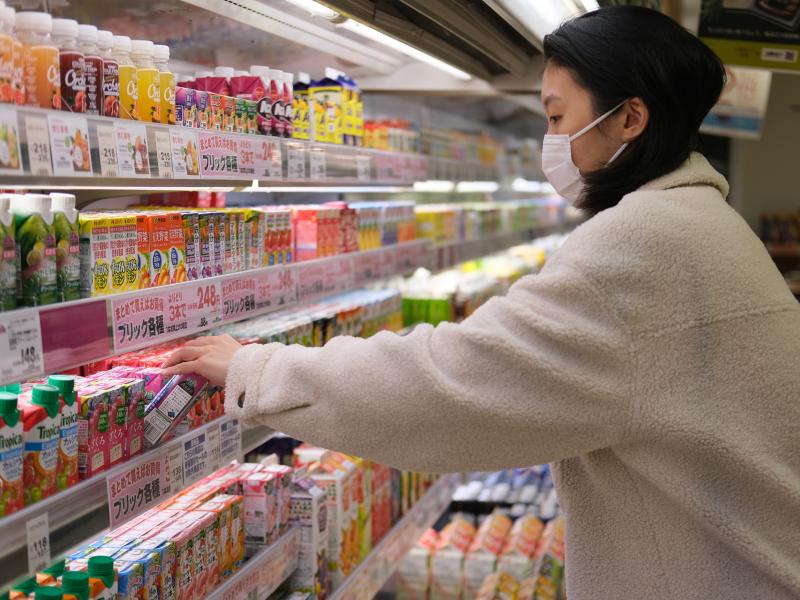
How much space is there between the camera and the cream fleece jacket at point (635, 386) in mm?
1445

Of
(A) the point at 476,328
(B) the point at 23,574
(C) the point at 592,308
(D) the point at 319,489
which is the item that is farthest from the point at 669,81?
(D) the point at 319,489

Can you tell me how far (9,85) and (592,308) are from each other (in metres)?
0.96

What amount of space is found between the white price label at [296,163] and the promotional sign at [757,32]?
252 centimetres

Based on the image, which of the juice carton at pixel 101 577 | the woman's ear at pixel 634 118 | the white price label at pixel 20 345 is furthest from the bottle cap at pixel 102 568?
the woman's ear at pixel 634 118

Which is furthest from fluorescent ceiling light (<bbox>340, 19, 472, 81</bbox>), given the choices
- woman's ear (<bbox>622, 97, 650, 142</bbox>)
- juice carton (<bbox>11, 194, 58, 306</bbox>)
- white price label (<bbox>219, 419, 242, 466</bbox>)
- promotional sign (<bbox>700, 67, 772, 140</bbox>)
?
promotional sign (<bbox>700, 67, 772, 140</bbox>)

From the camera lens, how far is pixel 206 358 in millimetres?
1750

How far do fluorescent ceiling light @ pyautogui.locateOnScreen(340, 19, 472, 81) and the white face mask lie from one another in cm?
81

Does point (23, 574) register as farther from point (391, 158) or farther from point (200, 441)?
point (391, 158)

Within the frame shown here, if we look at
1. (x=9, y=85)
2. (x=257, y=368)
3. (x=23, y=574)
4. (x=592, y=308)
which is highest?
(x=9, y=85)

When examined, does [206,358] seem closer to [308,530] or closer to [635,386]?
[635,386]

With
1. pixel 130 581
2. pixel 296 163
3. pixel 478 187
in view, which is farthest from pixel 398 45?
pixel 478 187

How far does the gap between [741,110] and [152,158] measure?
650cm

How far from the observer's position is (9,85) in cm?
138

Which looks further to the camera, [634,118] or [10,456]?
[634,118]
